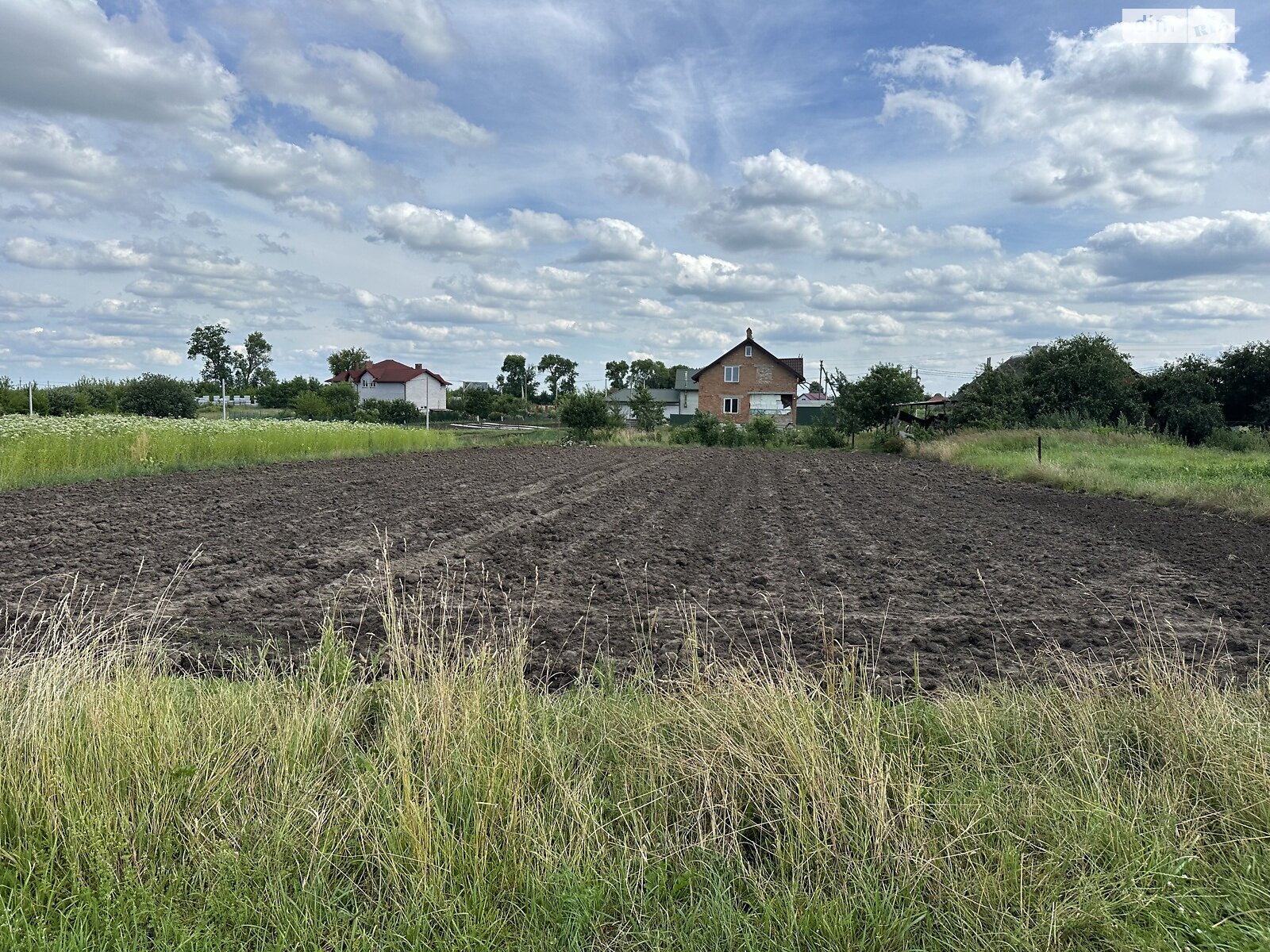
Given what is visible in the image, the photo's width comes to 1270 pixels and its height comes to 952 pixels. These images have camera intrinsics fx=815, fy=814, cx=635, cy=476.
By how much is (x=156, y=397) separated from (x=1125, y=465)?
5278cm

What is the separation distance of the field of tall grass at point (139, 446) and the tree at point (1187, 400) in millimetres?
36264

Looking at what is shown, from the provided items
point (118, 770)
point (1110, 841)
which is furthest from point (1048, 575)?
point (118, 770)

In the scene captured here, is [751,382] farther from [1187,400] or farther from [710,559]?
[710,559]

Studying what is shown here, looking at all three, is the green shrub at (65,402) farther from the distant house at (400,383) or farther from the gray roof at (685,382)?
the gray roof at (685,382)

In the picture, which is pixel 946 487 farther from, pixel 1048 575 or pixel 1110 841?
pixel 1110 841

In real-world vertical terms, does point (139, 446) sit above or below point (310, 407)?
below

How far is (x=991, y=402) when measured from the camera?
1515 inches

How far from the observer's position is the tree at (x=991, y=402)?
37.8m

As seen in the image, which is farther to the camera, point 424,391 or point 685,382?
point 424,391

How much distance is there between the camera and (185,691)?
469cm

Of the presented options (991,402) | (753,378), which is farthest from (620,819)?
(753,378)

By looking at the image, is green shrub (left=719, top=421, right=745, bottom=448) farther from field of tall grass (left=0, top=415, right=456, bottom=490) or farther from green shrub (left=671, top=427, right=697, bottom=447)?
field of tall grass (left=0, top=415, right=456, bottom=490)

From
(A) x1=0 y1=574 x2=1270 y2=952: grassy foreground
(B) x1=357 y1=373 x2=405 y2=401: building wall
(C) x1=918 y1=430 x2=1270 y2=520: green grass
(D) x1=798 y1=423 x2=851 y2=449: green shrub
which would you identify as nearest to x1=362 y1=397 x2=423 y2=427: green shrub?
(B) x1=357 y1=373 x2=405 y2=401: building wall

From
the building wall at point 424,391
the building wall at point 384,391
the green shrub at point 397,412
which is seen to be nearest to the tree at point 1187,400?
the green shrub at point 397,412
